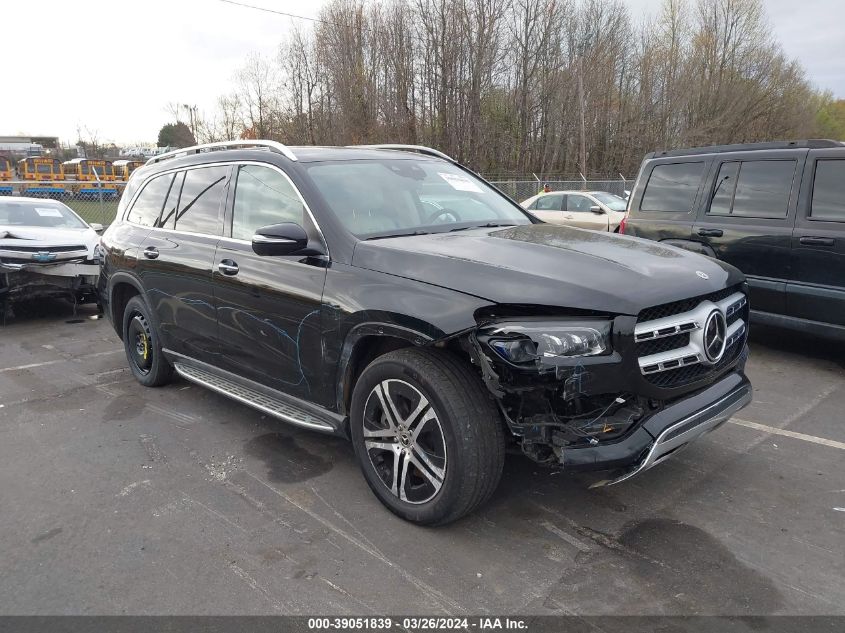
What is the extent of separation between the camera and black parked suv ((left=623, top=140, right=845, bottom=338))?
5.43m

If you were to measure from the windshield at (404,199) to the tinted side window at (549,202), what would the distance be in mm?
11031

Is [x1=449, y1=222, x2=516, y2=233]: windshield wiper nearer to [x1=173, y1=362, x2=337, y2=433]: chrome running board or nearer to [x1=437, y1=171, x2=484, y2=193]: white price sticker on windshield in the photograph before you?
[x1=437, y1=171, x2=484, y2=193]: white price sticker on windshield

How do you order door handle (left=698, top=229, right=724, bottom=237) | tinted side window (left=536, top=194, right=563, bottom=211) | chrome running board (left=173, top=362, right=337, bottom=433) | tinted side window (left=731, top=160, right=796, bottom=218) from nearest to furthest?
chrome running board (left=173, top=362, right=337, bottom=433) → tinted side window (left=731, top=160, right=796, bottom=218) → door handle (left=698, top=229, right=724, bottom=237) → tinted side window (left=536, top=194, right=563, bottom=211)

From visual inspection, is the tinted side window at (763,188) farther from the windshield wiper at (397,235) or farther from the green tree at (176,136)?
the green tree at (176,136)

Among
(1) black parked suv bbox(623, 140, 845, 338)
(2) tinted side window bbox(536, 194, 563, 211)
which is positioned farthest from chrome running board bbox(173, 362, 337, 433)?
→ (2) tinted side window bbox(536, 194, 563, 211)

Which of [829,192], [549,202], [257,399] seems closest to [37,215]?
[257,399]

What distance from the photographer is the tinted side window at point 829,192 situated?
212 inches

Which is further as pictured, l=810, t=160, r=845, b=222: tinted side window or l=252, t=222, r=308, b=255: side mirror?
l=810, t=160, r=845, b=222: tinted side window

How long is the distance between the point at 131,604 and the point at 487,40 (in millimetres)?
33189

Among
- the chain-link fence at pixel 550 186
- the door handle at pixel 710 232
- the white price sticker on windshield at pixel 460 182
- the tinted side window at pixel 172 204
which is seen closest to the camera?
the white price sticker on windshield at pixel 460 182

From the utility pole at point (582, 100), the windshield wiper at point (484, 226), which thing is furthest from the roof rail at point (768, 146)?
the utility pole at point (582, 100)

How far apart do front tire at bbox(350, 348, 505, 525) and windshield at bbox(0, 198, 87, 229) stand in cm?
820

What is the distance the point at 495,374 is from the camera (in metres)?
2.65

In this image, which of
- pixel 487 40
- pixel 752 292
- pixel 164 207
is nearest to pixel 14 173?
pixel 487 40
